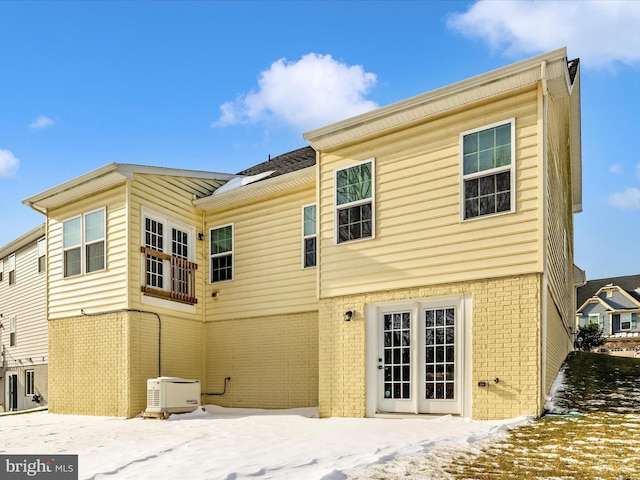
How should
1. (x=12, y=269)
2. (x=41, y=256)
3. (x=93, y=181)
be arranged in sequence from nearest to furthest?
(x=93, y=181)
(x=41, y=256)
(x=12, y=269)

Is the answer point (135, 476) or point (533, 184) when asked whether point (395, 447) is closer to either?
point (135, 476)

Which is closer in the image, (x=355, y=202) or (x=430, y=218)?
(x=430, y=218)

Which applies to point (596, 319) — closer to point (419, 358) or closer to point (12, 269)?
point (12, 269)

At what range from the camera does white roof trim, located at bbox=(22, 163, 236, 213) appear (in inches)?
492

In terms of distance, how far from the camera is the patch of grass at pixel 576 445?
5.41 metres

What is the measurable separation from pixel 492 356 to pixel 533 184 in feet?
8.33

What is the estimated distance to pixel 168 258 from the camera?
1332cm

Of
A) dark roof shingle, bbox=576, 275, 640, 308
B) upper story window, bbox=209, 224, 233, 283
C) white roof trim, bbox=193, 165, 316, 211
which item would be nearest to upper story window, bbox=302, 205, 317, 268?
white roof trim, bbox=193, 165, 316, 211

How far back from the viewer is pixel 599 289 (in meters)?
43.2

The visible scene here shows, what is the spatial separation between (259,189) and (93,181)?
3497mm

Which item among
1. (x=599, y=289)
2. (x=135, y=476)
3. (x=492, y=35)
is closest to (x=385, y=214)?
(x=492, y=35)

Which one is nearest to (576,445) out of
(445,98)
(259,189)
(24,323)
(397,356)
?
(397,356)

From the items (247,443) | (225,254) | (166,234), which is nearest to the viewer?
(247,443)

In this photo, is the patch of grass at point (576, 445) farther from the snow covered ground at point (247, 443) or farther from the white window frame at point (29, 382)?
the white window frame at point (29, 382)
